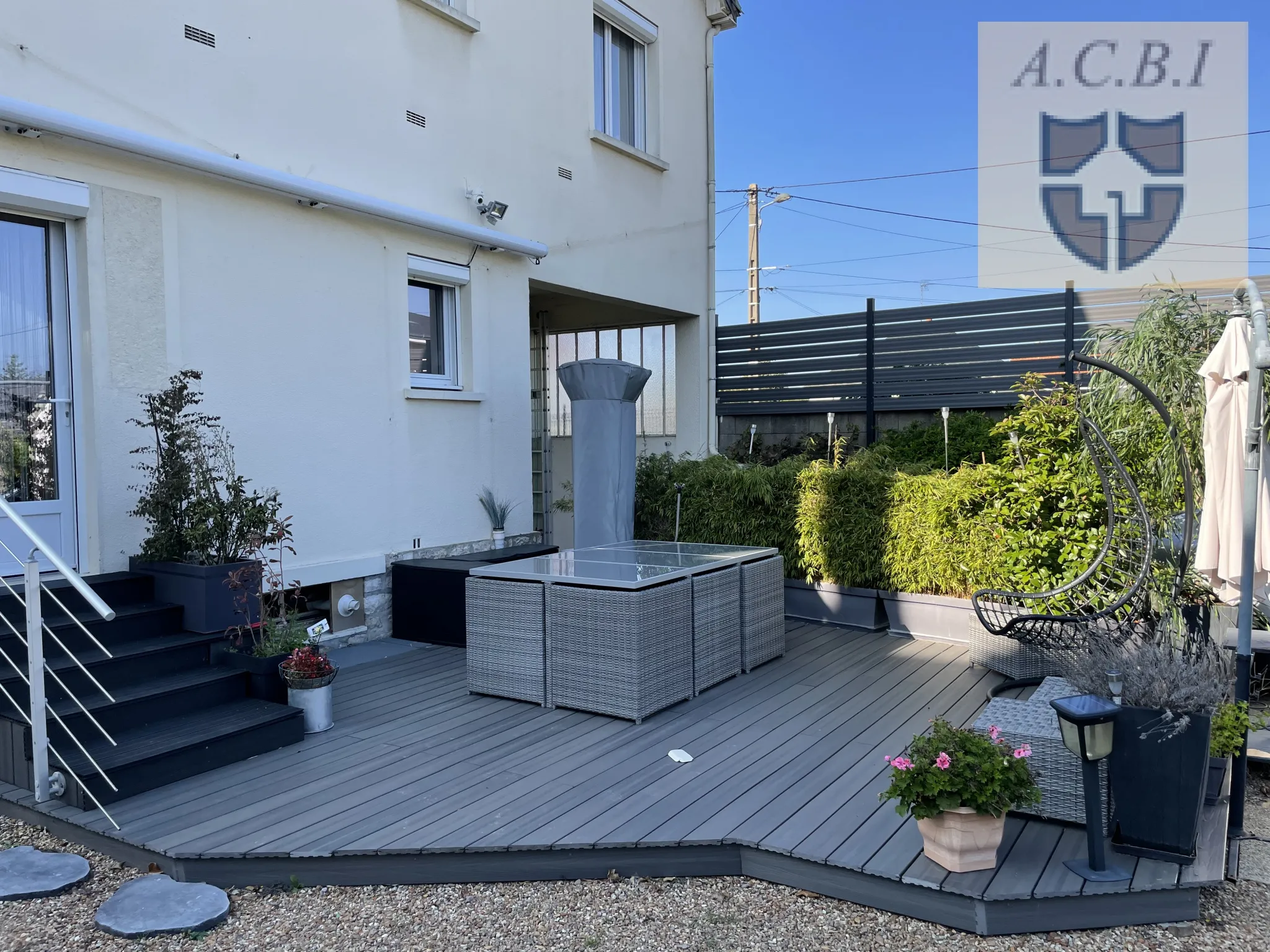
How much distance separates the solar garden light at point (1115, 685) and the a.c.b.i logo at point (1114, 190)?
8.97m

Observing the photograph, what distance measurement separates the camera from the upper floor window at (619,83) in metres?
8.87

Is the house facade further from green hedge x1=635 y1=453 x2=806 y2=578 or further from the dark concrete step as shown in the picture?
green hedge x1=635 y1=453 x2=806 y2=578

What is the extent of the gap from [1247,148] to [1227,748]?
10882 mm

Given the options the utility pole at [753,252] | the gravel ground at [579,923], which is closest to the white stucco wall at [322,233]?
the gravel ground at [579,923]

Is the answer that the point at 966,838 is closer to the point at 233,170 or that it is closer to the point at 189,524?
the point at 189,524

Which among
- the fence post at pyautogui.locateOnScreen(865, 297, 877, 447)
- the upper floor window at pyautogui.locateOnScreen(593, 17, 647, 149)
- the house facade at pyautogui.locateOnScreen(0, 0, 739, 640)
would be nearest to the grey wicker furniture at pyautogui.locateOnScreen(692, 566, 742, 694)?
the house facade at pyautogui.locateOnScreen(0, 0, 739, 640)

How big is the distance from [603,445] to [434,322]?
67.2 inches

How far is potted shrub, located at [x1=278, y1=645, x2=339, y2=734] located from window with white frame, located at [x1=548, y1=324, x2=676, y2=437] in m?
6.14

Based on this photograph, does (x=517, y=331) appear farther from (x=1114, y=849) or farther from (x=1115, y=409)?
(x=1114, y=849)

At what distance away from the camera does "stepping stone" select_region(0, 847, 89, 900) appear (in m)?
3.06

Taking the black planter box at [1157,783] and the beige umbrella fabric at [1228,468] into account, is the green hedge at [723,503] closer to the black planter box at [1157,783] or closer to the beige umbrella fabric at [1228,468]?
the beige umbrella fabric at [1228,468]

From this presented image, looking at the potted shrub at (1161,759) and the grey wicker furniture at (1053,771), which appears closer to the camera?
the potted shrub at (1161,759)

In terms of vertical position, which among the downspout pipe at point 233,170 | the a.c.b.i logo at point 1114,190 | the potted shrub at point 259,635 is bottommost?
the potted shrub at point 259,635

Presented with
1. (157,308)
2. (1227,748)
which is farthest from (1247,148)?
(157,308)
